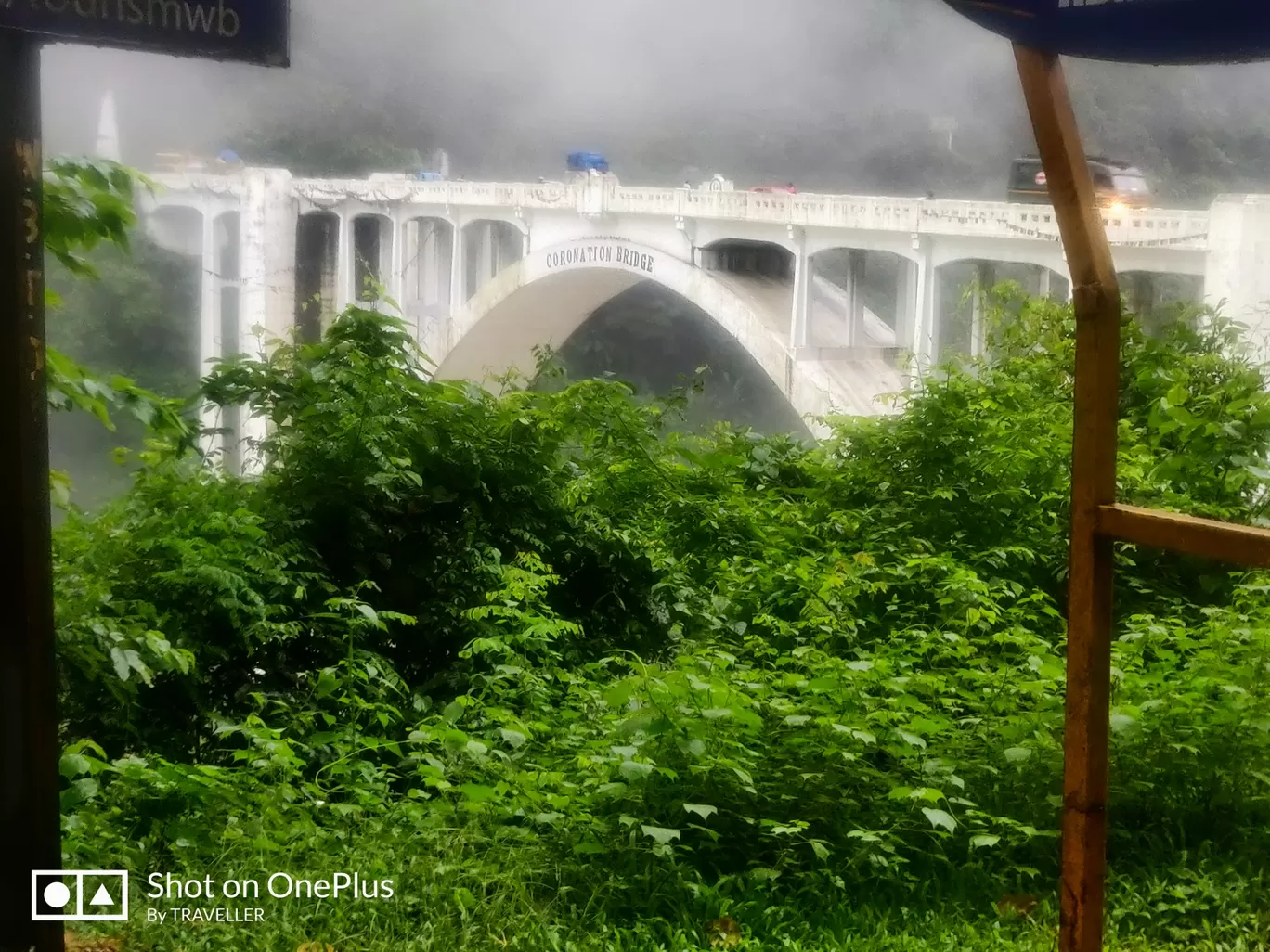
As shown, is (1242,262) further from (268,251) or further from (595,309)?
(268,251)

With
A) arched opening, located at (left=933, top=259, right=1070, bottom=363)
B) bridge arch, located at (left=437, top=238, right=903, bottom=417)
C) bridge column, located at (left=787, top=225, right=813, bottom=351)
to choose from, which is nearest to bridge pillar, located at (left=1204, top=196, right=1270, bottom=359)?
arched opening, located at (left=933, top=259, right=1070, bottom=363)

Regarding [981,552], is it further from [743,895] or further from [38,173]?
[38,173]

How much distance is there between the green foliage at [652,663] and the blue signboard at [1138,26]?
1146 millimetres

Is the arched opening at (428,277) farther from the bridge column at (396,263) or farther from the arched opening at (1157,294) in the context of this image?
the arched opening at (1157,294)

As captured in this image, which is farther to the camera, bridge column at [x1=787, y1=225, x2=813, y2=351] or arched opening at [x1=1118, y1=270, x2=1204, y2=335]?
bridge column at [x1=787, y1=225, x2=813, y2=351]

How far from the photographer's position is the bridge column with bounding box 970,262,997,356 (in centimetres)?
496

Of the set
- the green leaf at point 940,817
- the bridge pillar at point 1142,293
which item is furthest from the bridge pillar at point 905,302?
the green leaf at point 940,817

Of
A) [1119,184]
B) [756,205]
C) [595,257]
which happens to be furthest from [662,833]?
[595,257]

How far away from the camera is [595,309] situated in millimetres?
6320

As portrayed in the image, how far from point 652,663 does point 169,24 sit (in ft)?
6.62

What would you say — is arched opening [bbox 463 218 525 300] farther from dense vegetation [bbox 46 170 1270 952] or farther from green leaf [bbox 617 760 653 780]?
green leaf [bbox 617 760 653 780]

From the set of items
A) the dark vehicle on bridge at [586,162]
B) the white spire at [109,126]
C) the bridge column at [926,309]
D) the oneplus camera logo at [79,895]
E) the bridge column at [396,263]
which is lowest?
the oneplus camera logo at [79,895]

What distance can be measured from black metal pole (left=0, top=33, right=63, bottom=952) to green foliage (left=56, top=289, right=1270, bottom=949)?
364 millimetres

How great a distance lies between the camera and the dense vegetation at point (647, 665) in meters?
1.91
